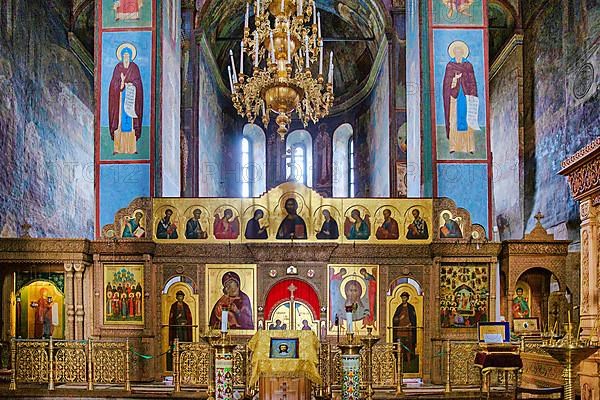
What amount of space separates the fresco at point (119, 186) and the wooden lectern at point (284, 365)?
5.79 meters

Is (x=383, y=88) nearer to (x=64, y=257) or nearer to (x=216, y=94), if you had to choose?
(x=216, y=94)

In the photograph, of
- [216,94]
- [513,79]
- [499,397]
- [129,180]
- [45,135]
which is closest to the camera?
[499,397]

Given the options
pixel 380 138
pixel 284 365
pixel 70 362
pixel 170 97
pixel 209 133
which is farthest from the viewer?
pixel 209 133

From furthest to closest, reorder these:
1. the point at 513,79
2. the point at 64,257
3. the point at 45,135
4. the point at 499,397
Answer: the point at 513,79, the point at 45,135, the point at 64,257, the point at 499,397

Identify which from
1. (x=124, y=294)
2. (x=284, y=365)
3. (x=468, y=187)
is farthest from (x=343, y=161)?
(x=284, y=365)

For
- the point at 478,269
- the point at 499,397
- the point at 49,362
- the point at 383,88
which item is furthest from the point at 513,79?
the point at 49,362

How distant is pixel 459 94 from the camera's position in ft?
56.8

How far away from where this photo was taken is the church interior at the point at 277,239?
13.7 metres

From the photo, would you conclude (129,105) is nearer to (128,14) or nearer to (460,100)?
(128,14)

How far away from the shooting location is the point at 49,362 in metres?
13.7

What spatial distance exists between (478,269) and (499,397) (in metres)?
3.27

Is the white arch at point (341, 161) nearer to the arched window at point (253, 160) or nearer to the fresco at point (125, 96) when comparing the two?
the arched window at point (253, 160)

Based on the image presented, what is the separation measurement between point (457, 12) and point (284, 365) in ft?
30.8

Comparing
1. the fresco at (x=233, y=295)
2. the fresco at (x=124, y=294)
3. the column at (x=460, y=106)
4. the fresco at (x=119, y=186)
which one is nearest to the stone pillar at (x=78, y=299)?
the fresco at (x=124, y=294)
